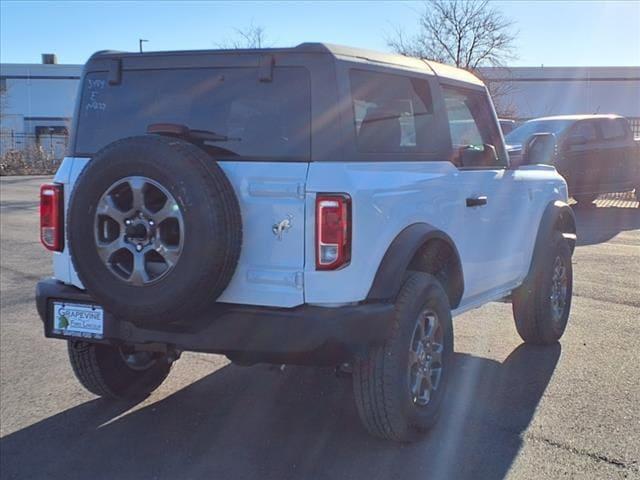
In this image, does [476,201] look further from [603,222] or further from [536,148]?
[603,222]

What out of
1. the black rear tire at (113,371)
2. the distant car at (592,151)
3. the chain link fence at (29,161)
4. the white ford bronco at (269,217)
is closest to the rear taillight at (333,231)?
the white ford bronco at (269,217)

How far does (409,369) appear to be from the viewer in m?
3.97

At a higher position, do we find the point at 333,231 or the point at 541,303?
the point at 333,231

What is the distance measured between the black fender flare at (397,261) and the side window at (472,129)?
2.75 feet

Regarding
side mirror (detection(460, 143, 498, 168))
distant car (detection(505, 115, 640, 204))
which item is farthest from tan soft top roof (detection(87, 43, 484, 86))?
distant car (detection(505, 115, 640, 204))

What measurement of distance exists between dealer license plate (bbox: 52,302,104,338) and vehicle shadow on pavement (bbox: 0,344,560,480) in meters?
0.69

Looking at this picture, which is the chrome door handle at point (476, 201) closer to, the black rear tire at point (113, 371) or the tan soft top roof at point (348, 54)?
the tan soft top roof at point (348, 54)

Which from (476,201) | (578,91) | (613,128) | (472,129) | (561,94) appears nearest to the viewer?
(476,201)

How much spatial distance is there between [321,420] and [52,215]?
1942 millimetres

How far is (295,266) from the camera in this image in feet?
11.8

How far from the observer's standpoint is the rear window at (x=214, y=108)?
373 centimetres

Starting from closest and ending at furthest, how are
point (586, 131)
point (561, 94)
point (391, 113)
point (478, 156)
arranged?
1. point (391, 113)
2. point (478, 156)
3. point (586, 131)
4. point (561, 94)

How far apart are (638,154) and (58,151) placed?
31.0 metres

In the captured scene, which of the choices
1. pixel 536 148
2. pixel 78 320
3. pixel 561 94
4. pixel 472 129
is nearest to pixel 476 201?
pixel 472 129
